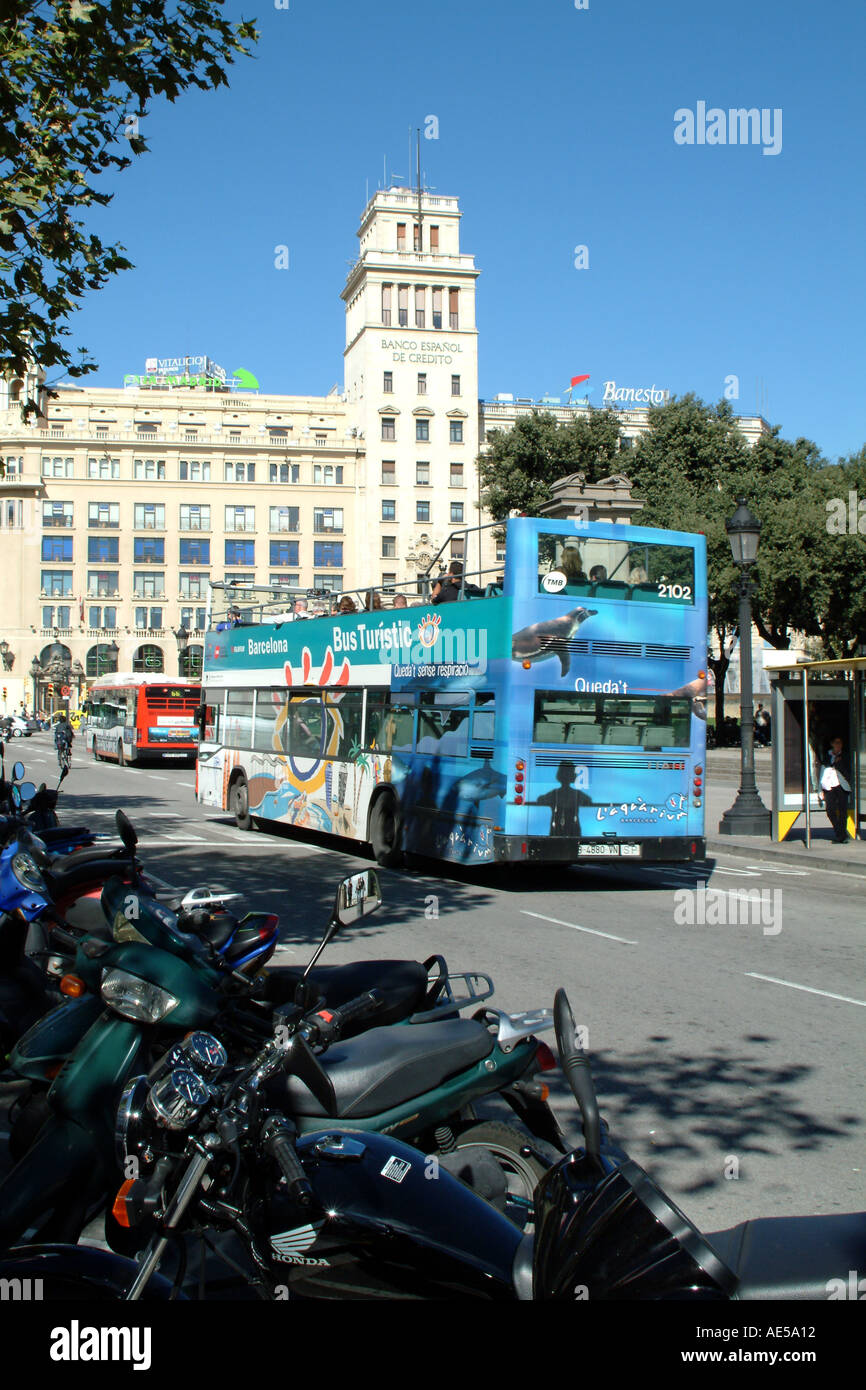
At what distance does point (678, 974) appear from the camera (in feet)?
28.3

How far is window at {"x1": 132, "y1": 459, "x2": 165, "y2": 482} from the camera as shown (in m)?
90.0

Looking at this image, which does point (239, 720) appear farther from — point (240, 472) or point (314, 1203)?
point (240, 472)

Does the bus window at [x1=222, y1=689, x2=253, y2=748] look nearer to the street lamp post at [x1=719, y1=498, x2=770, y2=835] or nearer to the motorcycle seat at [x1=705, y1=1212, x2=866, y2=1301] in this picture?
the street lamp post at [x1=719, y1=498, x2=770, y2=835]

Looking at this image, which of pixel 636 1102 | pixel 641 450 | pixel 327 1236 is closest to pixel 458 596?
pixel 636 1102

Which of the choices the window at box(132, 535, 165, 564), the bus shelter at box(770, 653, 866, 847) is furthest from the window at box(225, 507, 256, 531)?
the bus shelter at box(770, 653, 866, 847)

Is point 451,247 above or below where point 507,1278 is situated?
above

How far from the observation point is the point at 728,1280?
1922 mm

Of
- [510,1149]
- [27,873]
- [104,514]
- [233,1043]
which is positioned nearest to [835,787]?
[27,873]

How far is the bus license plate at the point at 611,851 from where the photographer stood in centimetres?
1278
